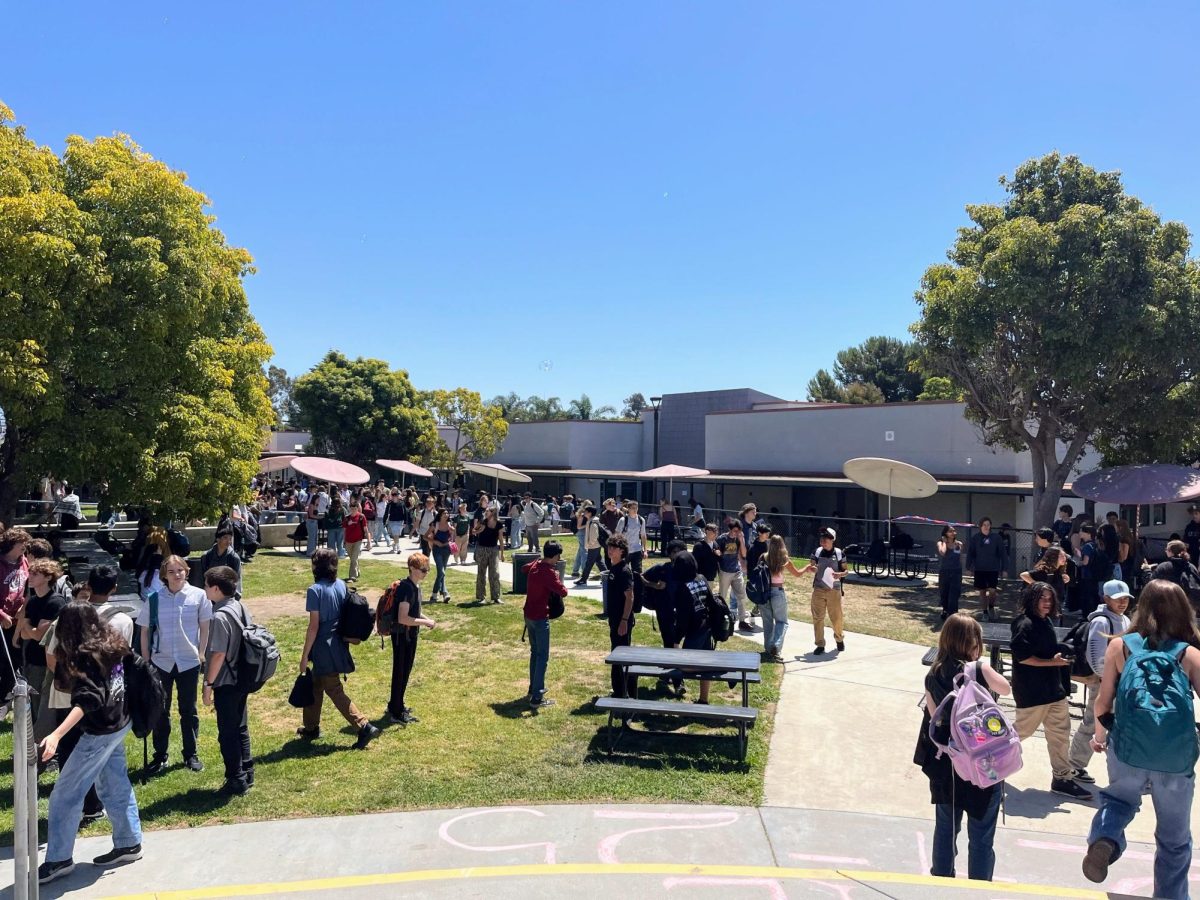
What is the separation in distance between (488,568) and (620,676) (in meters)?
6.35

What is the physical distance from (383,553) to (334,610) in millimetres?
15045

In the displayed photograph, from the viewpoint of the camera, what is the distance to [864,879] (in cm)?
386

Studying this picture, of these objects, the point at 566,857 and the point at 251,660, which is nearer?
the point at 566,857

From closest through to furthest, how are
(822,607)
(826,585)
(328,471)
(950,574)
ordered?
(826,585) → (822,607) → (950,574) → (328,471)

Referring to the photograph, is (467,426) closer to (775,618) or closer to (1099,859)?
(775,618)

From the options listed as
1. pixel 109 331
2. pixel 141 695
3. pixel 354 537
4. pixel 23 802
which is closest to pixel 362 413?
pixel 354 537

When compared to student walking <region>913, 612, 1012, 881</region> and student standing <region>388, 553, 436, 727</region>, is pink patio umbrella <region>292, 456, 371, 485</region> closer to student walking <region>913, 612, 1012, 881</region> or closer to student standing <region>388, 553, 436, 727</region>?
student standing <region>388, 553, 436, 727</region>

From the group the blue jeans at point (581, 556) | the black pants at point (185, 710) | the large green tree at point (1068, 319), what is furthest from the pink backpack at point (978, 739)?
the large green tree at point (1068, 319)

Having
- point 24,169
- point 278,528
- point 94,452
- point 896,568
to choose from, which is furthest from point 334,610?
point 278,528

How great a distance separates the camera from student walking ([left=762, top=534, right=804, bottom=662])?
9508mm

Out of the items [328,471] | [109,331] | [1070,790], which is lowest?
[1070,790]

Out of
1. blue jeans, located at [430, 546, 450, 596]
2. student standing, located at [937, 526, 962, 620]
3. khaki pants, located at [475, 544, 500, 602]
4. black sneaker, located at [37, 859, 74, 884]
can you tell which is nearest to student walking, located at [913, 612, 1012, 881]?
black sneaker, located at [37, 859, 74, 884]

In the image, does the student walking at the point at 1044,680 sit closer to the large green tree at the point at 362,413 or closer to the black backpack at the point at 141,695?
the black backpack at the point at 141,695

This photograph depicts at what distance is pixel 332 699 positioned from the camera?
650 cm
